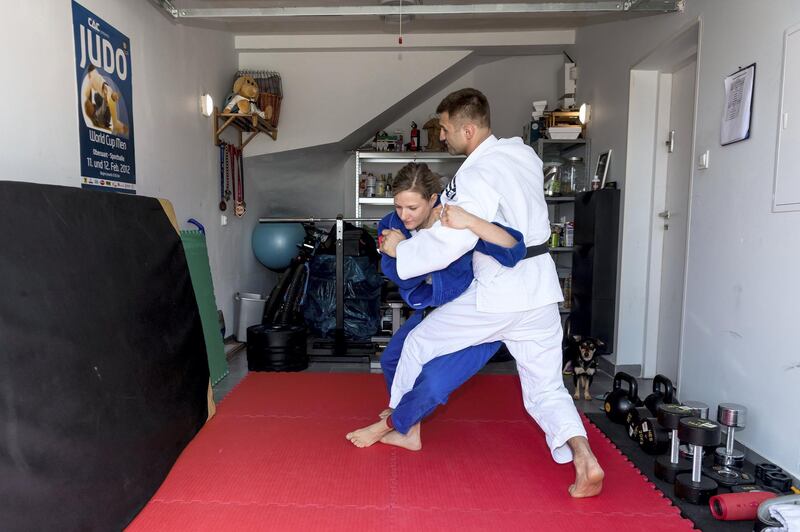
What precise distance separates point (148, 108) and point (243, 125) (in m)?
1.66

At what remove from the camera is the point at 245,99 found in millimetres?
4621

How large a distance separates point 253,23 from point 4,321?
432 cm

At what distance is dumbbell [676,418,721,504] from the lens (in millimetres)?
2035

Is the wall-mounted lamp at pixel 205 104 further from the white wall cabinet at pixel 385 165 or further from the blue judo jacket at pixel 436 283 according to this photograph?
the blue judo jacket at pixel 436 283

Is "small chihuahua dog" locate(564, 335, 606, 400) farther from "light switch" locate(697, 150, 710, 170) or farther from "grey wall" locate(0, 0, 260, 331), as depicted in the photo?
"grey wall" locate(0, 0, 260, 331)

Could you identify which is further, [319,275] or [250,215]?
[250,215]

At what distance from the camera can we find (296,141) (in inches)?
222

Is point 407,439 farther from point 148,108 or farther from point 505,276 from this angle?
point 148,108

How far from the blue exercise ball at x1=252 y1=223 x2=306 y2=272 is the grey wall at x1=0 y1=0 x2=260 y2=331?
5.0 inches

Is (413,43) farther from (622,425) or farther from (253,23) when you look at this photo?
(622,425)

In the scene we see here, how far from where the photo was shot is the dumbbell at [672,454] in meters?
2.23

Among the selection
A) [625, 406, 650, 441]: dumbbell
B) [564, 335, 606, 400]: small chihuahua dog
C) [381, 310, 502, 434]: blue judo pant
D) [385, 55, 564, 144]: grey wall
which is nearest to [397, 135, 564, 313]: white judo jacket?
[381, 310, 502, 434]: blue judo pant

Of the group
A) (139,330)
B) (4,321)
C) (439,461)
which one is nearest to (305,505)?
(439,461)

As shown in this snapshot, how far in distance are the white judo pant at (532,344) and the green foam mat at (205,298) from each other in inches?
78.1
